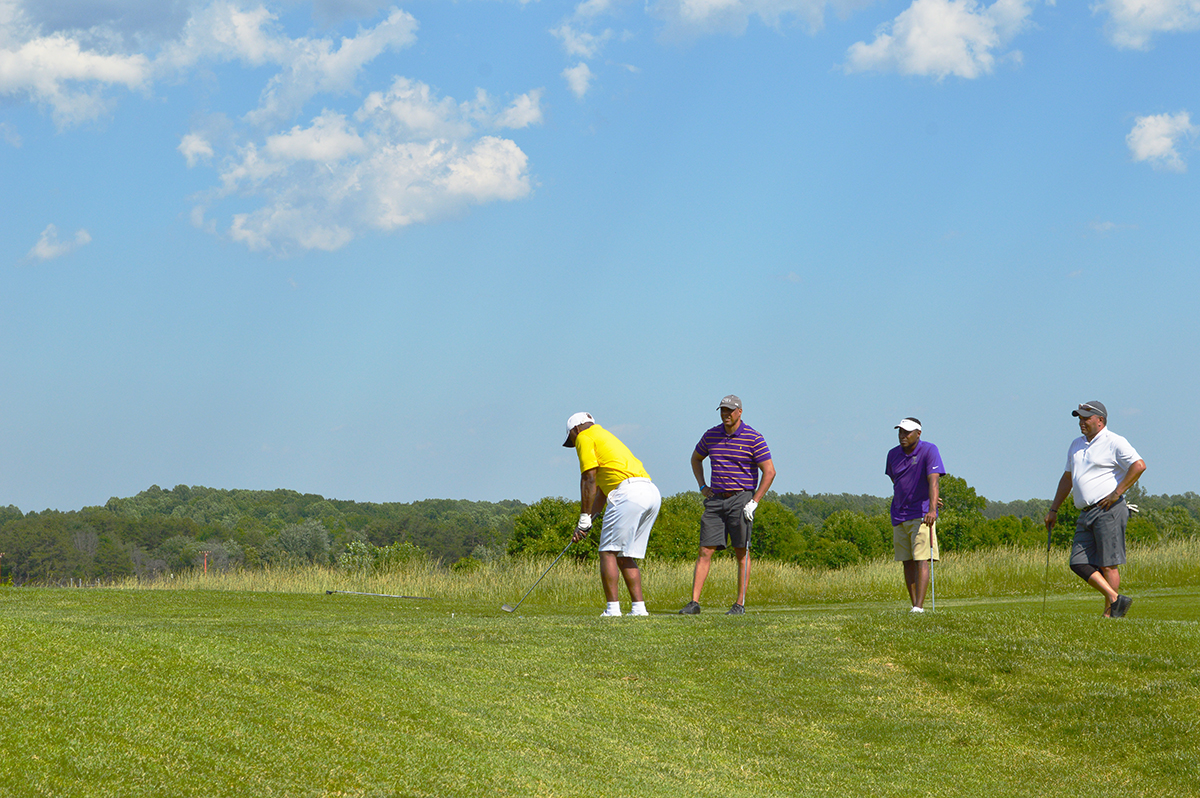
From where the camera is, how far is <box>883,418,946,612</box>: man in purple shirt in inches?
389

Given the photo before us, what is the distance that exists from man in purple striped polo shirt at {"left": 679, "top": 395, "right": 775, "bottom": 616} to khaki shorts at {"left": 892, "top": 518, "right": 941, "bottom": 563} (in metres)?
1.27

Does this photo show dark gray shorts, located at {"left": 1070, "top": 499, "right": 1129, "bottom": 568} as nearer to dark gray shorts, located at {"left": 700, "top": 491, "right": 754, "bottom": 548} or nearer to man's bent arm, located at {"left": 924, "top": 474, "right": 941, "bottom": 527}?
man's bent arm, located at {"left": 924, "top": 474, "right": 941, "bottom": 527}

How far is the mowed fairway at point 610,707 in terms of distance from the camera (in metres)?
4.62

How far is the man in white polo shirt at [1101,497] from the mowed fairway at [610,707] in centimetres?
65

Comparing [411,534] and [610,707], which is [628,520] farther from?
[411,534]

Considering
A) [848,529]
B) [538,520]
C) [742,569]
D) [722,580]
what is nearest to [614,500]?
[742,569]

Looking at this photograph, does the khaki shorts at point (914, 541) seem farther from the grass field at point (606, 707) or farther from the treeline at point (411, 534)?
the treeline at point (411, 534)

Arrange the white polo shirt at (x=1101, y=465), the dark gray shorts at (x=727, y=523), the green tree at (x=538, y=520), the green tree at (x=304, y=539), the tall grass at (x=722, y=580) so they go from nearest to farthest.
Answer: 1. the white polo shirt at (x=1101, y=465)
2. the dark gray shorts at (x=727, y=523)
3. the tall grass at (x=722, y=580)
4. the green tree at (x=538, y=520)
5. the green tree at (x=304, y=539)

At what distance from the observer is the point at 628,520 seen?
9516mm

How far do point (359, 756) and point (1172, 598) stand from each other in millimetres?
11980

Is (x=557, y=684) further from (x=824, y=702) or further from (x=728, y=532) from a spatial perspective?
(x=728, y=532)

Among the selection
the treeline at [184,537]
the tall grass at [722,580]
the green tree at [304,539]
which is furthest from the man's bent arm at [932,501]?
the green tree at [304,539]

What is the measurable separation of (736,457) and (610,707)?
415cm

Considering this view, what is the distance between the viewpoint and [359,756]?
4.86 metres
